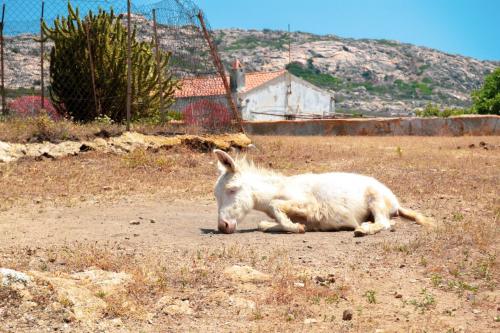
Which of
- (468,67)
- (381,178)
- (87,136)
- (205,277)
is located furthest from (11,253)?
(468,67)

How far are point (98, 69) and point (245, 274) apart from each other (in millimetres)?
15443

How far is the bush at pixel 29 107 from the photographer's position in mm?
20938

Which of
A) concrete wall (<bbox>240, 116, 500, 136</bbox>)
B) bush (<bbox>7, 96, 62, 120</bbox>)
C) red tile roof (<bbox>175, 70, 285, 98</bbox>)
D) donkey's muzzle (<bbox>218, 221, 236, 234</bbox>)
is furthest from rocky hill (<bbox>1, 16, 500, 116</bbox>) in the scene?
donkey's muzzle (<bbox>218, 221, 236, 234</bbox>)

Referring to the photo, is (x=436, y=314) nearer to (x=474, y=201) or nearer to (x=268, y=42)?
(x=474, y=201)

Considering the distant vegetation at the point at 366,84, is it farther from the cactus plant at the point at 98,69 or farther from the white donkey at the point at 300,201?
the white donkey at the point at 300,201

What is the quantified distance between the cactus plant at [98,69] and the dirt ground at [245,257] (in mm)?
7374

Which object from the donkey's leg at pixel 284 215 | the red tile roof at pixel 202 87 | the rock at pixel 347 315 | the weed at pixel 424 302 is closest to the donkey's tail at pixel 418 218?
the donkey's leg at pixel 284 215

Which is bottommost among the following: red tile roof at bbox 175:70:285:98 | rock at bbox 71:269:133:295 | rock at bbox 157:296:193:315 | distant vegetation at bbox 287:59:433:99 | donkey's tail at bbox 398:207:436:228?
rock at bbox 157:296:193:315

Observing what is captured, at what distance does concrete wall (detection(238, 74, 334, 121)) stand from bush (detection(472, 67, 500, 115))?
675 inches

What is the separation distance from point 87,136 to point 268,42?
16284cm

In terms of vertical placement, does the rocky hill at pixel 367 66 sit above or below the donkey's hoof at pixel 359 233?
above

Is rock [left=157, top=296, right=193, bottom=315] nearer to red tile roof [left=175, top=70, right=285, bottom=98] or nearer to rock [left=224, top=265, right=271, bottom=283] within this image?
rock [left=224, top=265, right=271, bottom=283]

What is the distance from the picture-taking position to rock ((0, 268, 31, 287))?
18.7 ft

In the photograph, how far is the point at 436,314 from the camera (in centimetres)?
547
